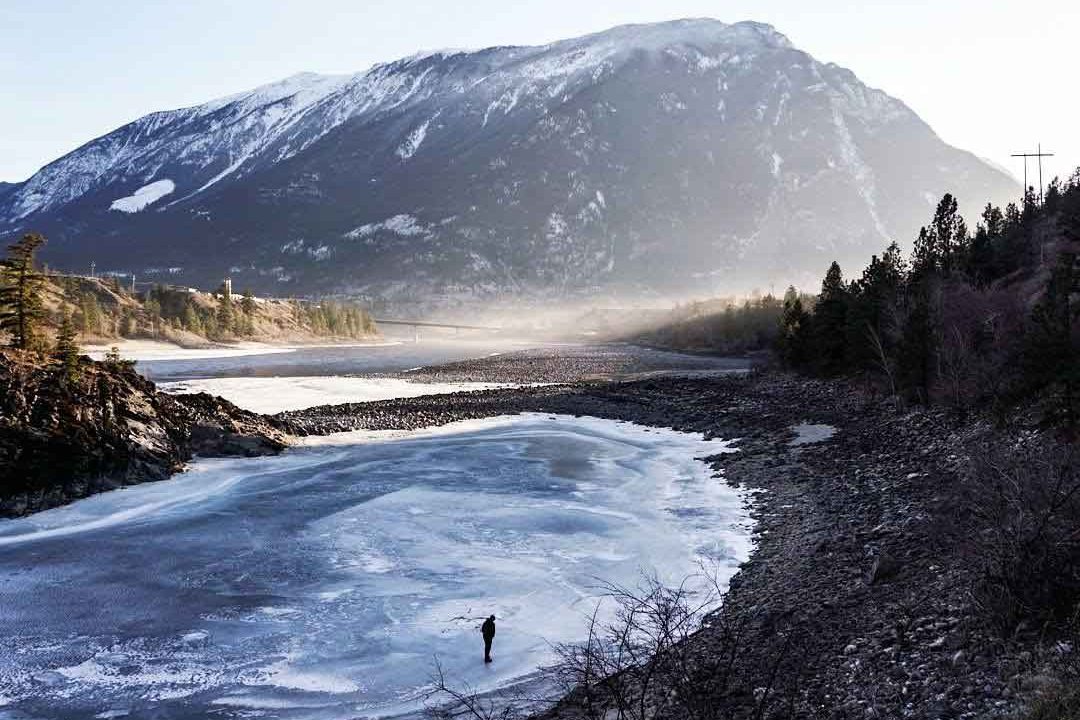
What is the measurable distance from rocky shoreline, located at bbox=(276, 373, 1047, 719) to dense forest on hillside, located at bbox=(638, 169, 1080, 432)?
260 centimetres

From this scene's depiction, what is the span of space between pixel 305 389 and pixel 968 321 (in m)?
53.8

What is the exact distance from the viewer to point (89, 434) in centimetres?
3272

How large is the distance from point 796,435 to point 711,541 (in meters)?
19.8

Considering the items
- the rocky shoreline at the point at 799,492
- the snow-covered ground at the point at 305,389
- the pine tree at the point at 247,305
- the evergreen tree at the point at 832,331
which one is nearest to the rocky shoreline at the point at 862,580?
the rocky shoreline at the point at 799,492

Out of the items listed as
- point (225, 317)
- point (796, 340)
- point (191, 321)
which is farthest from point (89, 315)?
point (796, 340)

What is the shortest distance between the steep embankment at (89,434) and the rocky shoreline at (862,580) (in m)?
5.61

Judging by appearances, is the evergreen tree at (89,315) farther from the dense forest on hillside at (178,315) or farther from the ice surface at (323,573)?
the ice surface at (323,573)

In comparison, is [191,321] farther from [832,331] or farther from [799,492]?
[799,492]

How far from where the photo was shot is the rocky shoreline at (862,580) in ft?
36.4

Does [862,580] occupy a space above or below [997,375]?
below

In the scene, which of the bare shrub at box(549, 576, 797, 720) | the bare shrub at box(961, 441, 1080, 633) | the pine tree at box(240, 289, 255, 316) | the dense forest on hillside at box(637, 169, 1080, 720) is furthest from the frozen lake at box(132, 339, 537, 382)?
the bare shrub at box(961, 441, 1080, 633)

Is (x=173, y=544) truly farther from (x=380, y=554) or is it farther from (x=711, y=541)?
(x=711, y=541)

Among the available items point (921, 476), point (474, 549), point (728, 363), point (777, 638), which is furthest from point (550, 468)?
point (728, 363)

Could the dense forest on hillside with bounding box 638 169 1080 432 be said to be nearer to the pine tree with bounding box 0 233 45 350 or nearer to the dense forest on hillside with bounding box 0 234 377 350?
the pine tree with bounding box 0 233 45 350
